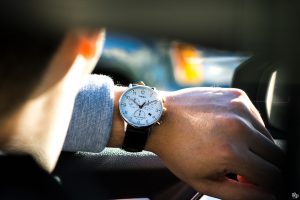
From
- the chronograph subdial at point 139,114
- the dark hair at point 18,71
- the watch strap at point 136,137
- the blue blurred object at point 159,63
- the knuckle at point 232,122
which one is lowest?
the blue blurred object at point 159,63

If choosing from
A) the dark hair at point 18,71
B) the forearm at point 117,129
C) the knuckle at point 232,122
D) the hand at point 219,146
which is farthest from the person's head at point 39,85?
the knuckle at point 232,122

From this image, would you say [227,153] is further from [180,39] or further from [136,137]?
[180,39]

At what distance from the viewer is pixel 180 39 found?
2.71 meters

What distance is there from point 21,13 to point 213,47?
150 centimetres

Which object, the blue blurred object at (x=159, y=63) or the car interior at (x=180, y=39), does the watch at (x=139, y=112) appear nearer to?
the car interior at (x=180, y=39)

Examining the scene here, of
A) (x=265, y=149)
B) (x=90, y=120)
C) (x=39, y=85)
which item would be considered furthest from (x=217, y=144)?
(x=39, y=85)

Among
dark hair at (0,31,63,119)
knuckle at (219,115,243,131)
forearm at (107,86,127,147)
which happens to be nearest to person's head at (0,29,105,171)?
dark hair at (0,31,63,119)

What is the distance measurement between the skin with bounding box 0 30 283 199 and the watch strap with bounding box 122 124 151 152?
2 cm

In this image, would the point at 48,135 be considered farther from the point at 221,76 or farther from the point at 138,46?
the point at 138,46

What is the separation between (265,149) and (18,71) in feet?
2.08

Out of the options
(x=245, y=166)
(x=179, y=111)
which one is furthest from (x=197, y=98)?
(x=245, y=166)

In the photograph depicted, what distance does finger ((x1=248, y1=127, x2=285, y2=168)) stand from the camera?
1.43m

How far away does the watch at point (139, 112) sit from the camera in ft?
5.03

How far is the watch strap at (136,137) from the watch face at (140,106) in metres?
0.01
